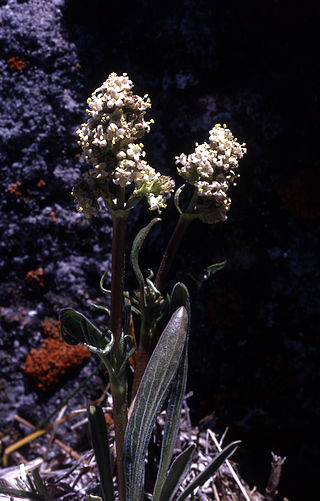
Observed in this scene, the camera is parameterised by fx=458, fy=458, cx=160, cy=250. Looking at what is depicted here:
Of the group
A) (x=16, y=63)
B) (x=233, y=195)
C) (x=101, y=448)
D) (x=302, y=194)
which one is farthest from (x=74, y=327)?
(x=16, y=63)

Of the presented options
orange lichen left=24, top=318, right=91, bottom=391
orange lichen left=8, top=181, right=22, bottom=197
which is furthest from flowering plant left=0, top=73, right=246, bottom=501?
orange lichen left=8, top=181, right=22, bottom=197

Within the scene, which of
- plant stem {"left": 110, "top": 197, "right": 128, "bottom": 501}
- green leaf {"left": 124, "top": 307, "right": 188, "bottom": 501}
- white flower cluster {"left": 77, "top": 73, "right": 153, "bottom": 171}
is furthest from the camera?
green leaf {"left": 124, "top": 307, "right": 188, "bottom": 501}

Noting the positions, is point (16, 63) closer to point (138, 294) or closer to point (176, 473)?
point (138, 294)

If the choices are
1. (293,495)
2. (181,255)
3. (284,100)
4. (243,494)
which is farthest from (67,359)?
(284,100)

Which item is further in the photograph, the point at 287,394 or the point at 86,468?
the point at 287,394

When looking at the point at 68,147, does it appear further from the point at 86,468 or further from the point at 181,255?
the point at 86,468

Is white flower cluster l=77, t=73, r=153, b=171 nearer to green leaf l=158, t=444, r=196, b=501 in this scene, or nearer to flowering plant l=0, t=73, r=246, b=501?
flowering plant l=0, t=73, r=246, b=501
